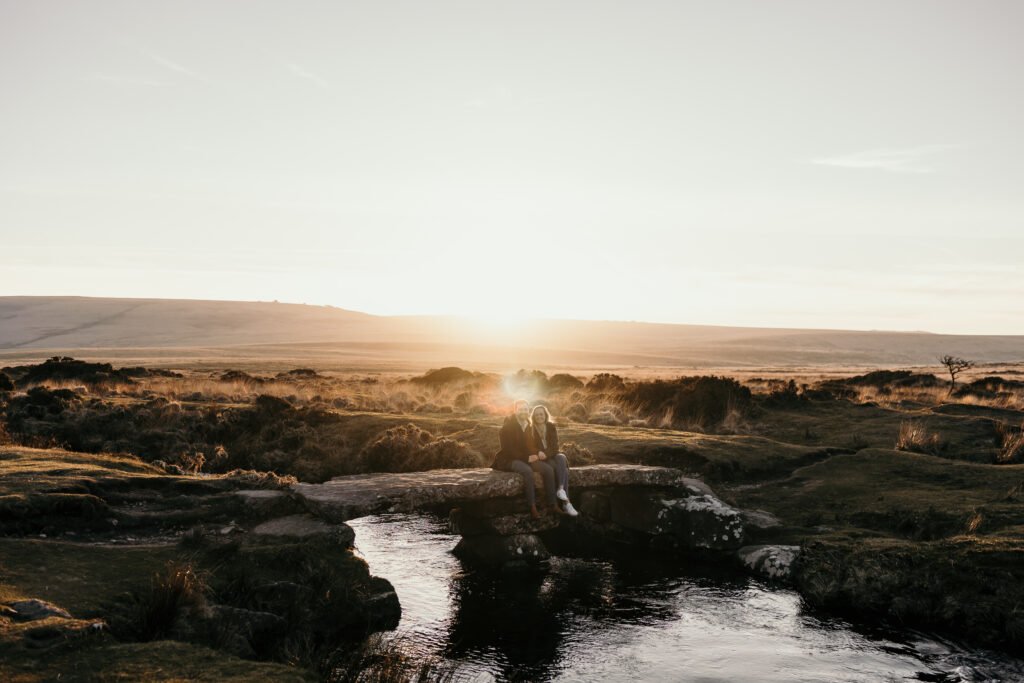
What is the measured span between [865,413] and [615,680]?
21.5m

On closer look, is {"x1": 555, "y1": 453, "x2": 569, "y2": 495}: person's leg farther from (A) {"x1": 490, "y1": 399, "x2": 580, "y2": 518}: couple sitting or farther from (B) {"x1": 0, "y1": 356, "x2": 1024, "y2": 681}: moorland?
(B) {"x1": 0, "y1": 356, "x2": 1024, "y2": 681}: moorland

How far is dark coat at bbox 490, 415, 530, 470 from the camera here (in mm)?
15289

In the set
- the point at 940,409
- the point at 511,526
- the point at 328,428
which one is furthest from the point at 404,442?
the point at 940,409

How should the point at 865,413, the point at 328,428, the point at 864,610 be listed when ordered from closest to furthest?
the point at 864,610 → the point at 328,428 → the point at 865,413

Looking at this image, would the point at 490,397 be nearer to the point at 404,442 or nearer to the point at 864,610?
the point at 404,442

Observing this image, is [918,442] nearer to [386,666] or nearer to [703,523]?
[703,523]

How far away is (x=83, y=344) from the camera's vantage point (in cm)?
11738

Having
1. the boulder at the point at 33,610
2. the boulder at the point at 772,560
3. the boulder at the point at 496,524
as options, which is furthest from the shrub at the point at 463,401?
the boulder at the point at 33,610

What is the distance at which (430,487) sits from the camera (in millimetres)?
14227

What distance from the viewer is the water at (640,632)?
34.1 ft

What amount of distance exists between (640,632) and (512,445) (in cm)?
483

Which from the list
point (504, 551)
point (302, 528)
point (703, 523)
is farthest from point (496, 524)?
point (703, 523)

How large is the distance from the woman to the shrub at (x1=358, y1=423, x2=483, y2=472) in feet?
21.6

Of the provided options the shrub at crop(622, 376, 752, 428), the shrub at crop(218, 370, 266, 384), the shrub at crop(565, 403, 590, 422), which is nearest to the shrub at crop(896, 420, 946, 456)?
the shrub at crop(622, 376, 752, 428)
